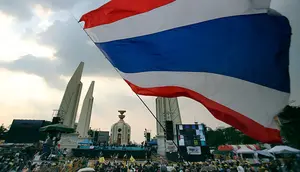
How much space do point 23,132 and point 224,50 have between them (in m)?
40.6

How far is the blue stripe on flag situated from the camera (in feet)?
9.58

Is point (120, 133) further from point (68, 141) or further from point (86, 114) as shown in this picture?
point (68, 141)

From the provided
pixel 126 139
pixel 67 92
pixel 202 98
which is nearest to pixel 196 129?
pixel 126 139

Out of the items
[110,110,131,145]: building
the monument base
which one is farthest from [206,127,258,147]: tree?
the monument base

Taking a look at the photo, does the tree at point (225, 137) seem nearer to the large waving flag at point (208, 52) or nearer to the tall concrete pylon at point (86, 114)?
the tall concrete pylon at point (86, 114)

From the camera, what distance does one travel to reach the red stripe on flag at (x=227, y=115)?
271cm

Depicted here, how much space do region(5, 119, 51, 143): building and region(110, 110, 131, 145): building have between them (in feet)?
44.7

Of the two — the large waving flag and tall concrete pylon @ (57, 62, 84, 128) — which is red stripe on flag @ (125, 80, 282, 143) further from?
tall concrete pylon @ (57, 62, 84, 128)

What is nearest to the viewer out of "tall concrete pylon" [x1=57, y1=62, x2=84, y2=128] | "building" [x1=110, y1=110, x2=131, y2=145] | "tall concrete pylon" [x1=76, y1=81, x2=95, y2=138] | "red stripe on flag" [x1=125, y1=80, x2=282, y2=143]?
"red stripe on flag" [x1=125, y1=80, x2=282, y2=143]

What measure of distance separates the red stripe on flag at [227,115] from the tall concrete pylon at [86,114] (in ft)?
114

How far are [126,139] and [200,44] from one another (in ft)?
105

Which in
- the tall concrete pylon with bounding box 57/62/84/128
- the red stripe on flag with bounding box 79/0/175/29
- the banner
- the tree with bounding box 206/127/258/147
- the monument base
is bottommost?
the banner

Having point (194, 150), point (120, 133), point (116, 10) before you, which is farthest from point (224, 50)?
point (120, 133)

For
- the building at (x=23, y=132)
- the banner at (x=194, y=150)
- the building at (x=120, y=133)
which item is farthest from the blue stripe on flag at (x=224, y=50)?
the building at (x=23, y=132)
